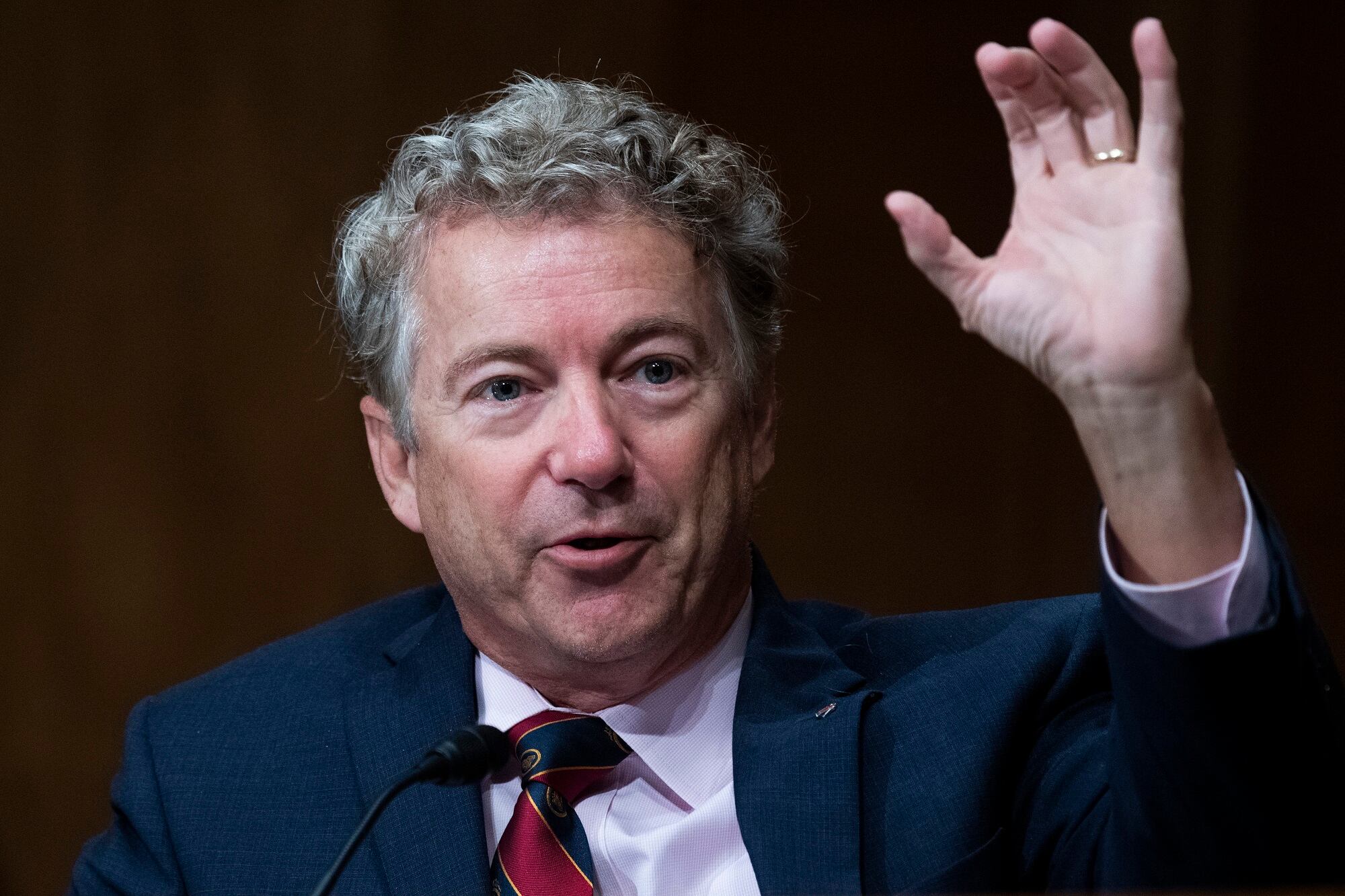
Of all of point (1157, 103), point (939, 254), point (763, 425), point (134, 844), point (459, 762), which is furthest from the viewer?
point (763, 425)

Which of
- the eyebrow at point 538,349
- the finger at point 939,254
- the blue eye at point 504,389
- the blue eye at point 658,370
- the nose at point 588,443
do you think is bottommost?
the nose at point 588,443

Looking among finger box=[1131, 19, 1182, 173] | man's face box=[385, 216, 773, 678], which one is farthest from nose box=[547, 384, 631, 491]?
finger box=[1131, 19, 1182, 173]

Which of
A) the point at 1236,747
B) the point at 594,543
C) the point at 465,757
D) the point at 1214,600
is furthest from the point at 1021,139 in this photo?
the point at 465,757

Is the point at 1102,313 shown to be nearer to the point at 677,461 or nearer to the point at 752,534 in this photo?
the point at 677,461

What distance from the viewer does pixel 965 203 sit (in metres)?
3.73

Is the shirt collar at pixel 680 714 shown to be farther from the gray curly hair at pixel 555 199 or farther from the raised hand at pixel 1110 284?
the raised hand at pixel 1110 284

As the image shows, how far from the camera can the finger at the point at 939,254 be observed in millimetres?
1338

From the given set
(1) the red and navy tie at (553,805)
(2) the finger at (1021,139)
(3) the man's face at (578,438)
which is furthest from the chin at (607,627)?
(2) the finger at (1021,139)

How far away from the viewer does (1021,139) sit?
1.36 metres

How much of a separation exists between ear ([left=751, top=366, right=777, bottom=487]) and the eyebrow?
177mm

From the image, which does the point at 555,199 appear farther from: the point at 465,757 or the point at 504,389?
the point at 465,757

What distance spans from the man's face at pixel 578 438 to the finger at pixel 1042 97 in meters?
0.55

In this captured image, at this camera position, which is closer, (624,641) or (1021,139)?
(1021,139)

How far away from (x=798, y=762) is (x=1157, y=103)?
0.82 m
